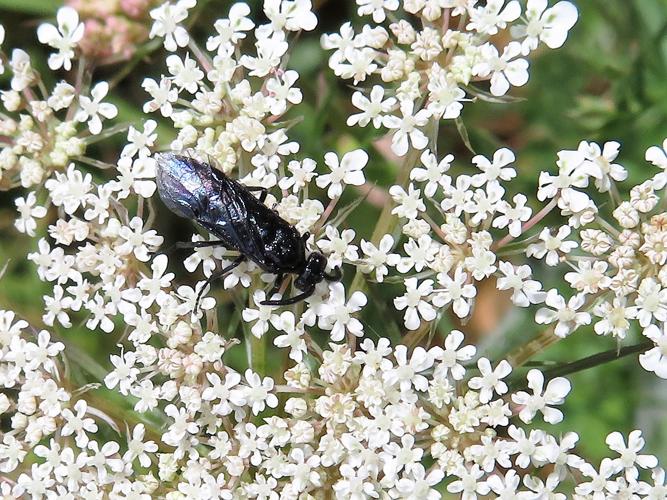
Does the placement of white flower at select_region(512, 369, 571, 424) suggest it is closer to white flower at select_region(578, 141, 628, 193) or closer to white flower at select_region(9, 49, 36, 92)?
white flower at select_region(578, 141, 628, 193)

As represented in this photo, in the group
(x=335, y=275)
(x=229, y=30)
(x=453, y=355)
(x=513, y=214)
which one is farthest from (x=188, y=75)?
(x=453, y=355)

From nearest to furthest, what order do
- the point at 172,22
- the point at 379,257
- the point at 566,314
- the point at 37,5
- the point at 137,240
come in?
the point at 566,314
the point at 379,257
the point at 137,240
the point at 172,22
the point at 37,5

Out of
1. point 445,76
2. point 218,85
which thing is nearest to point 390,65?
point 445,76

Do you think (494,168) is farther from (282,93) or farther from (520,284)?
(282,93)

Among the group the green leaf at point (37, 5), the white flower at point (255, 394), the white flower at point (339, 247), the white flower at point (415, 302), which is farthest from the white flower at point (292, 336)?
the green leaf at point (37, 5)

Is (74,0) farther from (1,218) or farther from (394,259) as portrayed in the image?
(394,259)

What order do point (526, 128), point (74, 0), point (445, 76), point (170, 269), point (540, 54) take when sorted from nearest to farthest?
point (445, 76) → point (74, 0) → point (540, 54) → point (170, 269) → point (526, 128)

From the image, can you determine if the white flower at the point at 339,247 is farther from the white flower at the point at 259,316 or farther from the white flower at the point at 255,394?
the white flower at the point at 255,394
